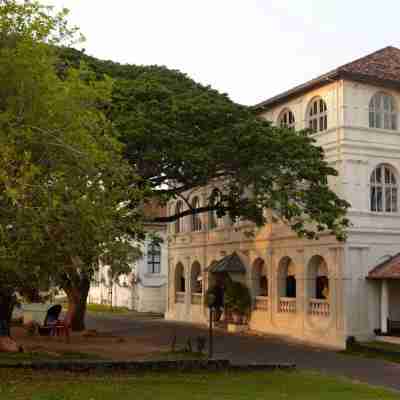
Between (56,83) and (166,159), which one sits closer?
(56,83)

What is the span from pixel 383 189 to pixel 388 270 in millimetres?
3627

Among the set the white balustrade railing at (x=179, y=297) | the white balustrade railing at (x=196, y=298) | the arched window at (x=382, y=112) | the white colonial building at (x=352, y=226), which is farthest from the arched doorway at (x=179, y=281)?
the arched window at (x=382, y=112)

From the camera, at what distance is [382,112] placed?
29.4 m

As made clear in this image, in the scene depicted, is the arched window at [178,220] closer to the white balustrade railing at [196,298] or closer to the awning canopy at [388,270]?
the white balustrade railing at [196,298]

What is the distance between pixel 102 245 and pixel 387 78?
1786cm

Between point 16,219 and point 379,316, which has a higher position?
point 16,219

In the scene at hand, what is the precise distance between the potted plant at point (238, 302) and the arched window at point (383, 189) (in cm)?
840

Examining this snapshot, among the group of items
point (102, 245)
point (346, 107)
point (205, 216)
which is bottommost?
point (102, 245)

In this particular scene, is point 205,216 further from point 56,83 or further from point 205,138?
point 56,83

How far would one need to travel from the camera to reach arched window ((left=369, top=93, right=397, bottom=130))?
2916cm

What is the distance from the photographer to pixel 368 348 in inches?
1029

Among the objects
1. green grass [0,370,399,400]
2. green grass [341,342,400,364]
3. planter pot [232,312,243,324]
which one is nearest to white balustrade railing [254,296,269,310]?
planter pot [232,312,243,324]

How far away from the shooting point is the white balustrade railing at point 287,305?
103 ft

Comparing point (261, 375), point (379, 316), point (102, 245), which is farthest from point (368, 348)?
point (102, 245)
